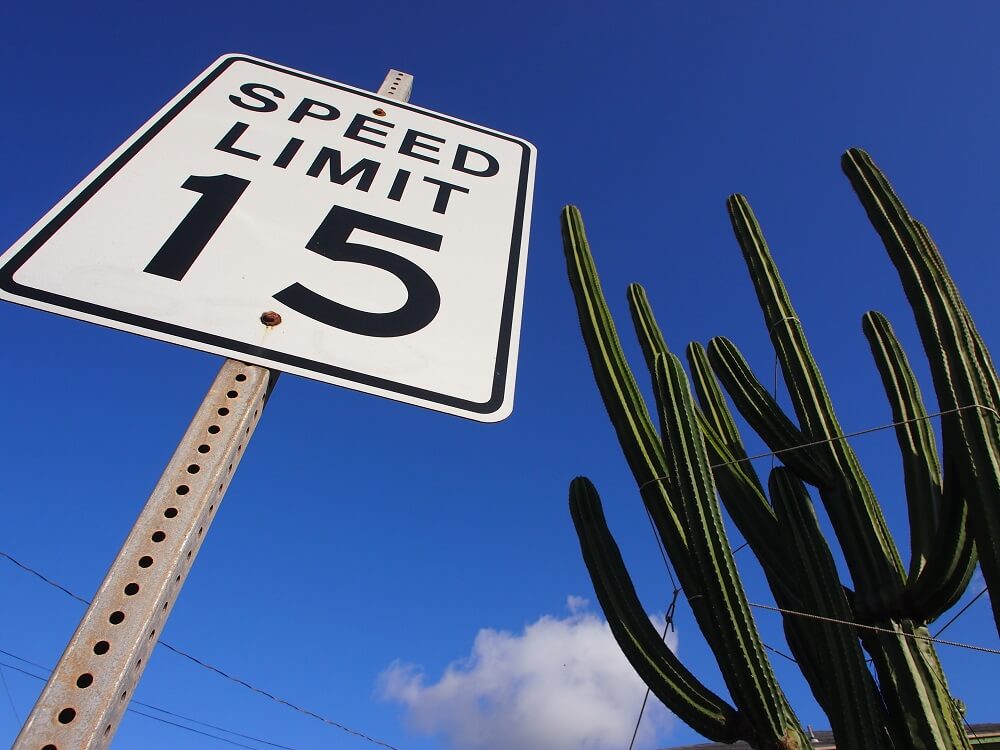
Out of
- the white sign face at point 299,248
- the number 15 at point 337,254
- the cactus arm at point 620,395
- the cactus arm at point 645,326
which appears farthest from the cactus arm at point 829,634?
the number 15 at point 337,254

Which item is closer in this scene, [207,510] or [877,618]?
[207,510]

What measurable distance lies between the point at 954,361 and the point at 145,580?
287 cm

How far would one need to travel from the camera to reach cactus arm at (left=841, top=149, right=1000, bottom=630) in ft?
7.54

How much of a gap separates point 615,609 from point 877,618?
104 cm

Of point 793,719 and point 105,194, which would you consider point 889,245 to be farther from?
point 105,194

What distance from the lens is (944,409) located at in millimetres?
2512

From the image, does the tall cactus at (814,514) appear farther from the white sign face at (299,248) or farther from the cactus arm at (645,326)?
the white sign face at (299,248)

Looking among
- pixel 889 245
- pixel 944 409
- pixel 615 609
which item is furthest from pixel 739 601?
pixel 889 245

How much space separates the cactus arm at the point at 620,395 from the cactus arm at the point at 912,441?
0.97m

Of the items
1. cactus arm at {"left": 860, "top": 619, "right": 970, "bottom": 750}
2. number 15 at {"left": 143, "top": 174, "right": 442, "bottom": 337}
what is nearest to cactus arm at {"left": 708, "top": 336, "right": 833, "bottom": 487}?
cactus arm at {"left": 860, "top": 619, "right": 970, "bottom": 750}

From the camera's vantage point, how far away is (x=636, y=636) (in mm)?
2857

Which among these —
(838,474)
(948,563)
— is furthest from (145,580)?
(838,474)

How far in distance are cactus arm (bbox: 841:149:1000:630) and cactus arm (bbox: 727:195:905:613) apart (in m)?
0.47

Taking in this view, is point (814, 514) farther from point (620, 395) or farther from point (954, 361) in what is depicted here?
point (620, 395)
